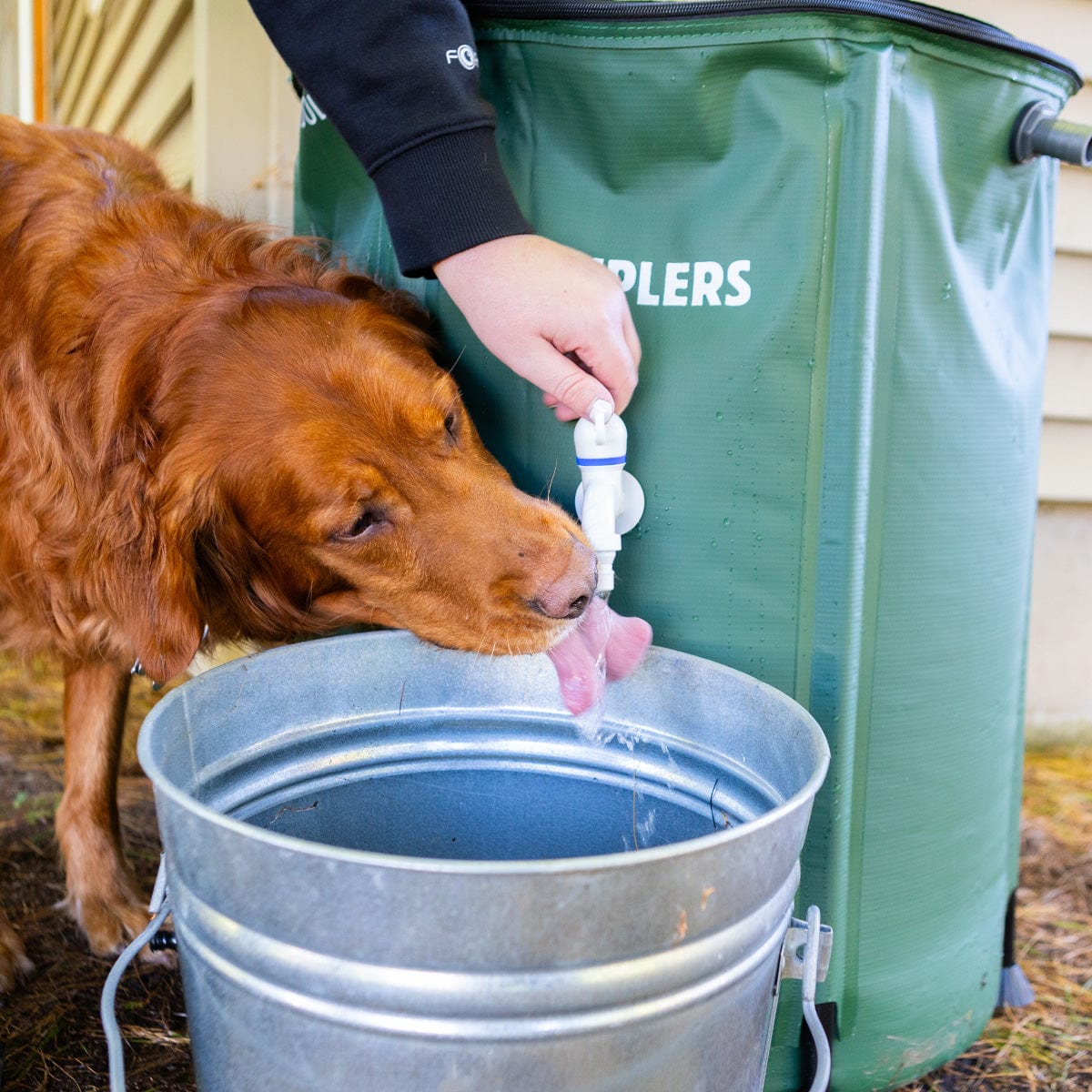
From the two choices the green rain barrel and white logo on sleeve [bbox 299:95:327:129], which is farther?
white logo on sleeve [bbox 299:95:327:129]

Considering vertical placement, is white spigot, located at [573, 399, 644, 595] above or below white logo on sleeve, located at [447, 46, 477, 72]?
below

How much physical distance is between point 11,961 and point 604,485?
→ 139 cm

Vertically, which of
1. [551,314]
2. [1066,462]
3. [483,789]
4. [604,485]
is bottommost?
[483,789]

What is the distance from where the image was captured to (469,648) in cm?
155

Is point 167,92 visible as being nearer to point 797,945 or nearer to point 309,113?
point 309,113

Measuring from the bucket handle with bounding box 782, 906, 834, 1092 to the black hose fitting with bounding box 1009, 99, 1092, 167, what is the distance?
1.06 m

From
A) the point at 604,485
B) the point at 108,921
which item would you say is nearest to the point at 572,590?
the point at 604,485

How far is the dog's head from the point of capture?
1522 millimetres

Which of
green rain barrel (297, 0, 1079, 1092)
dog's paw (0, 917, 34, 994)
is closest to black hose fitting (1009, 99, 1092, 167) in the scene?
green rain barrel (297, 0, 1079, 1092)

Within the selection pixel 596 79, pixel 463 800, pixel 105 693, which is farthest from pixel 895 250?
pixel 105 693

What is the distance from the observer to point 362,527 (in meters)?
1.57

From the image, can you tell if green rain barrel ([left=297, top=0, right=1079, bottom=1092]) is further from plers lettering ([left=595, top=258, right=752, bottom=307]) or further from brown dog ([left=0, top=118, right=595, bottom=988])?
brown dog ([left=0, top=118, right=595, bottom=988])

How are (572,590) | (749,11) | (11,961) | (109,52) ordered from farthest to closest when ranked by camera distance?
(109,52) < (11,961) < (572,590) < (749,11)

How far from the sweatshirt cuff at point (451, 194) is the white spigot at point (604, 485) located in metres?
0.27
